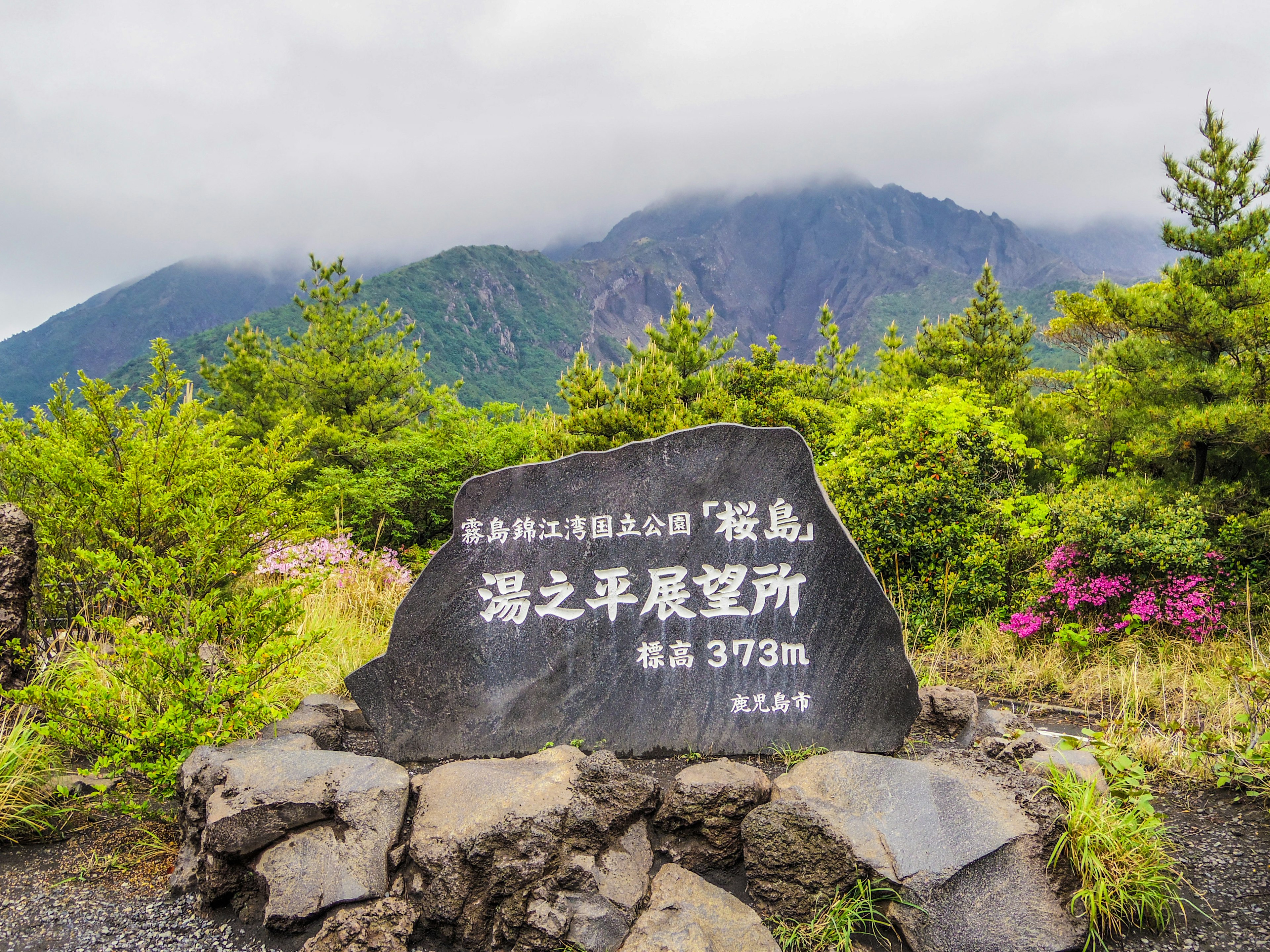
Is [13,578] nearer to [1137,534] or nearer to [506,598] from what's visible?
[506,598]

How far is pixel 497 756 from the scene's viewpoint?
149 inches

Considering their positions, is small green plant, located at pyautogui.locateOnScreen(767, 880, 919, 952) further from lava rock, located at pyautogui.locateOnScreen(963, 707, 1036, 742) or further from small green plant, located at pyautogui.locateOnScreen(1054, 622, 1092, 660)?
small green plant, located at pyautogui.locateOnScreen(1054, 622, 1092, 660)

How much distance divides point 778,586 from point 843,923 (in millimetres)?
1557

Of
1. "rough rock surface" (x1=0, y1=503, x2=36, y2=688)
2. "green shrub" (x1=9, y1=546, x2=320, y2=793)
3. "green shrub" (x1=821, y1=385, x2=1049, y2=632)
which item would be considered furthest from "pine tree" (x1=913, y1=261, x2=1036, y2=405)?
"rough rock surface" (x1=0, y1=503, x2=36, y2=688)

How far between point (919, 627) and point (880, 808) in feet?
9.44

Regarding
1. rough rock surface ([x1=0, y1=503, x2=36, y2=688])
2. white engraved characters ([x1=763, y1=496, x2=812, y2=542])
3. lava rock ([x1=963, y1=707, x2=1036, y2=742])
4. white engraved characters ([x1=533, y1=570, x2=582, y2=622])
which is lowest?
lava rock ([x1=963, y1=707, x2=1036, y2=742])

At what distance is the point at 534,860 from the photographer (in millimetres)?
2709

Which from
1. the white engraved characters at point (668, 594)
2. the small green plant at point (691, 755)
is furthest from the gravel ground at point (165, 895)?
the white engraved characters at point (668, 594)

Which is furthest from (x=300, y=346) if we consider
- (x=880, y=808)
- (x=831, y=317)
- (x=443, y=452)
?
(x=880, y=808)

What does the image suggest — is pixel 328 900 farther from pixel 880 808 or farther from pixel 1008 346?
pixel 1008 346

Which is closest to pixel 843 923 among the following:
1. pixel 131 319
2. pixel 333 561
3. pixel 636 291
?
pixel 333 561

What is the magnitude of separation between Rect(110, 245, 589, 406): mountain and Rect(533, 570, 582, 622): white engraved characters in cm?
4472

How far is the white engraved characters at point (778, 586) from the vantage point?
375cm

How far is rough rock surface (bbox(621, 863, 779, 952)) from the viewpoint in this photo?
2.47 m
